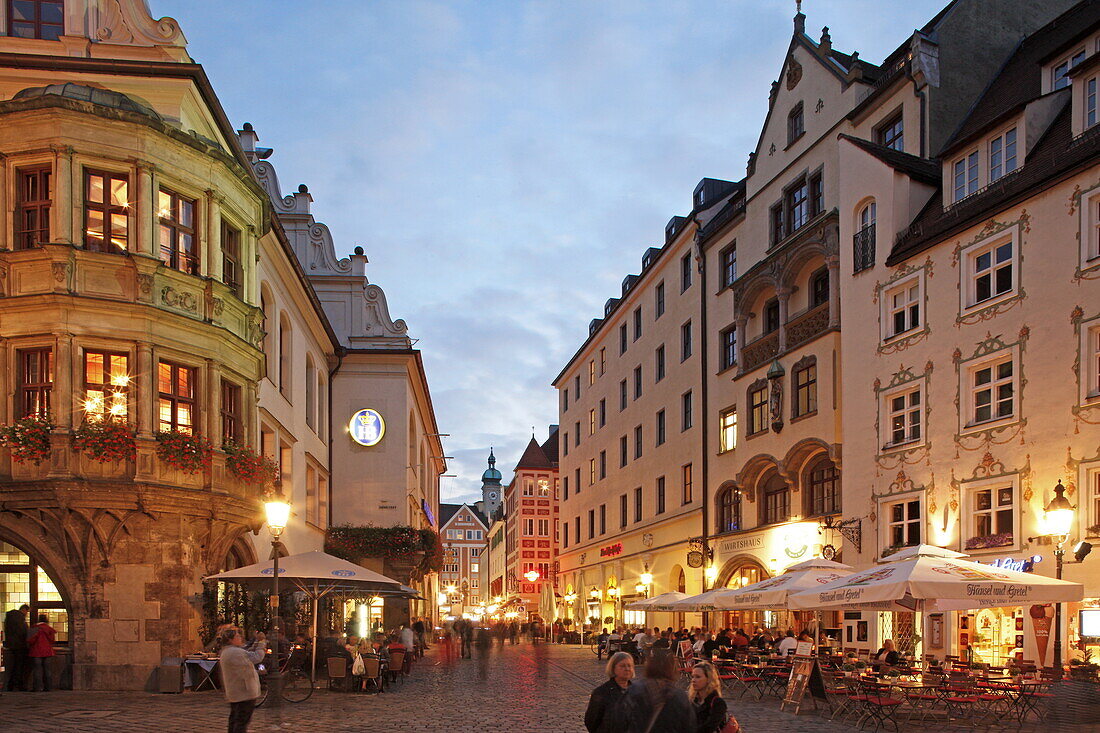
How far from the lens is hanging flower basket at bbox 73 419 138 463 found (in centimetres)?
1856

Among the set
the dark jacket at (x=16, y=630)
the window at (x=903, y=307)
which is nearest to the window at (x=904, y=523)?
the window at (x=903, y=307)

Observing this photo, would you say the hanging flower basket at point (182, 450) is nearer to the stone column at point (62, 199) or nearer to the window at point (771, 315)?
the stone column at point (62, 199)

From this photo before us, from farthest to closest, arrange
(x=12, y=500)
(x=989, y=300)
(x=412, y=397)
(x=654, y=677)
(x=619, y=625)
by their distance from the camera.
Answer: (x=619, y=625), (x=412, y=397), (x=989, y=300), (x=12, y=500), (x=654, y=677)

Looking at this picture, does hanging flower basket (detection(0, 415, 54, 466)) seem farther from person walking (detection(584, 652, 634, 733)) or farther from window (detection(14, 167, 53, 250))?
person walking (detection(584, 652, 634, 733))

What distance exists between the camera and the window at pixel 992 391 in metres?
21.6

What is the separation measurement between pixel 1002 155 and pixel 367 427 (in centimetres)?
2579

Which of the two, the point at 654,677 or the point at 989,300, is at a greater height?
the point at 989,300

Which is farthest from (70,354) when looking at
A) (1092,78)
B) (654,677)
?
(1092,78)

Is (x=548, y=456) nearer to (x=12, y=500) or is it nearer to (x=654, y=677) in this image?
(x=12, y=500)

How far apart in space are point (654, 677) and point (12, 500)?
15236mm

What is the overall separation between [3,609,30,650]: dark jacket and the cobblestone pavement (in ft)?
2.94

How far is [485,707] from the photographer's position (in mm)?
19469

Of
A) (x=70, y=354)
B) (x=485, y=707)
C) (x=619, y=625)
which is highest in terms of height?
(x=70, y=354)

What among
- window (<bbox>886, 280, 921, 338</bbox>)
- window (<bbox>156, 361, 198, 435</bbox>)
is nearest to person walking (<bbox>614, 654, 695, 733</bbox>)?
window (<bbox>156, 361, 198, 435</bbox>)
